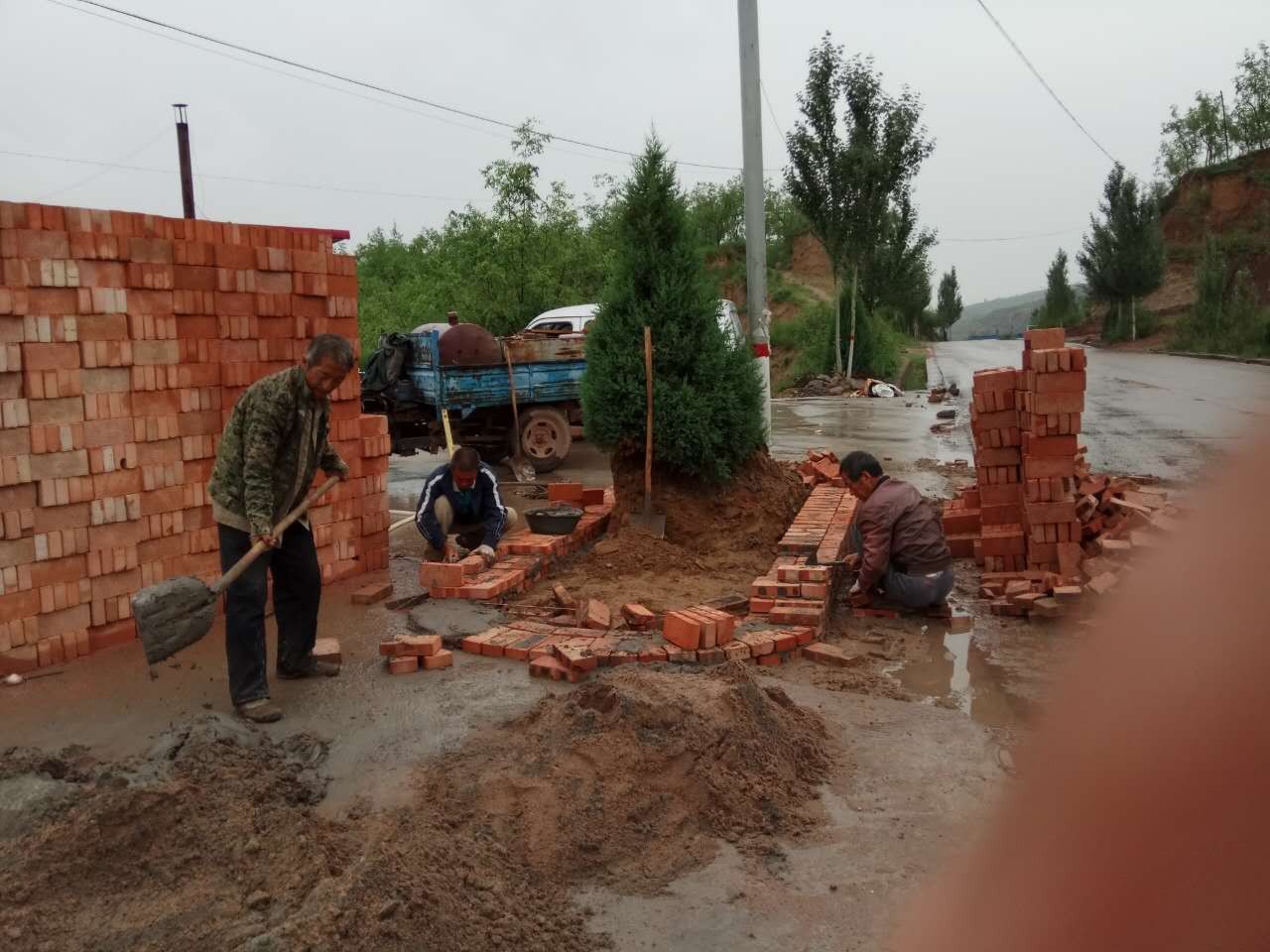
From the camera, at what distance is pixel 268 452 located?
15.6 ft

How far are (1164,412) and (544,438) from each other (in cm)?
1081

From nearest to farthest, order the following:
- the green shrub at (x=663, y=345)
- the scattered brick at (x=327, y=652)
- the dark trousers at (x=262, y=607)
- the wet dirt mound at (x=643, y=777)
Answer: the wet dirt mound at (x=643, y=777), the dark trousers at (x=262, y=607), the scattered brick at (x=327, y=652), the green shrub at (x=663, y=345)

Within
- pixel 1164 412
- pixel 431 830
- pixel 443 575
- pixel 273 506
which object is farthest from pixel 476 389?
pixel 1164 412

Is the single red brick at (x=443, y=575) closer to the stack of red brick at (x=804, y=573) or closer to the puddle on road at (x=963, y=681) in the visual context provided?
the stack of red brick at (x=804, y=573)

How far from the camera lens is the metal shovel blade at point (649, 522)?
309 inches

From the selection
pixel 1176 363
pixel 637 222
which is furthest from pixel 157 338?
pixel 1176 363

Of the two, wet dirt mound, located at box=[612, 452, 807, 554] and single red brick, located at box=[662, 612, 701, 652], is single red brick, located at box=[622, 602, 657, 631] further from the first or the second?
wet dirt mound, located at box=[612, 452, 807, 554]

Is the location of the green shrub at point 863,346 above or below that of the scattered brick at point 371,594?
above

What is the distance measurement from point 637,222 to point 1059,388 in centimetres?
338

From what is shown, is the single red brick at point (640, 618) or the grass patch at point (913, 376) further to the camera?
the grass patch at point (913, 376)

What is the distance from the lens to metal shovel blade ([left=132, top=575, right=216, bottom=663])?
4.50 metres

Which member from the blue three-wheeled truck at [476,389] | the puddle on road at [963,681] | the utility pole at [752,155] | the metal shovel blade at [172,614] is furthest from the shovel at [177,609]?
the utility pole at [752,155]

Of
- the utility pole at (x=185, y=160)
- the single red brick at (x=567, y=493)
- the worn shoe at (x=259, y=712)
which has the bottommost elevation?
the worn shoe at (x=259, y=712)

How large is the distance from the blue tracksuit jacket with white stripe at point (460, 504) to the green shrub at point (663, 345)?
1.14 metres
